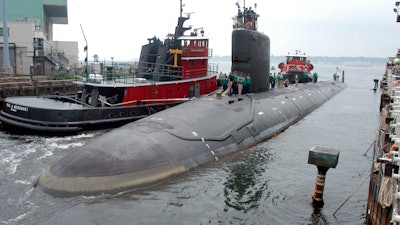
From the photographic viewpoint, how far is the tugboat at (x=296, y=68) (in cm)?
4784

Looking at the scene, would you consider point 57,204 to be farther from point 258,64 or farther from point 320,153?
point 258,64

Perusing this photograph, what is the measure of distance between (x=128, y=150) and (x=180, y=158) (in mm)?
1747

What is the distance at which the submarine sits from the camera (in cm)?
1092

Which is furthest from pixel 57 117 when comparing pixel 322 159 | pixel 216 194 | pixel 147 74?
pixel 322 159

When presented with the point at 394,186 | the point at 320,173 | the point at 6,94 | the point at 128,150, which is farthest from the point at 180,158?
the point at 6,94

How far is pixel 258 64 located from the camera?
21719mm

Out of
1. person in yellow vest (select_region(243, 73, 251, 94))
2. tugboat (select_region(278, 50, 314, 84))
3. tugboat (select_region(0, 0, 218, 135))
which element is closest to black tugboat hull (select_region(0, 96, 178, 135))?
tugboat (select_region(0, 0, 218, 135))

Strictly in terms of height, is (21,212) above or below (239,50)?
below

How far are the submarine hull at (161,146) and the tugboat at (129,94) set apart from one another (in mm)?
5208

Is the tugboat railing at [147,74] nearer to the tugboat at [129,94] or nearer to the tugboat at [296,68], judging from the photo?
the tugboat at [129,94]

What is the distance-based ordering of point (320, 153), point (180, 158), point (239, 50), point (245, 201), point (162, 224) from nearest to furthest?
point (162, 224) → point (320, 153) → point (245, 201) → point (180, 158) → point (239, 50)

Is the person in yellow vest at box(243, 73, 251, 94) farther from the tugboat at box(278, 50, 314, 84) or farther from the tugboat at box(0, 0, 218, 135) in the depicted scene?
the tugboat at box(278, 50, 314, 84)

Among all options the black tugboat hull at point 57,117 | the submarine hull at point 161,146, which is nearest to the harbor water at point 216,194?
the submarine hull at point 161,146

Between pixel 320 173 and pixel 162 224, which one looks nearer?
pixel 162 224
